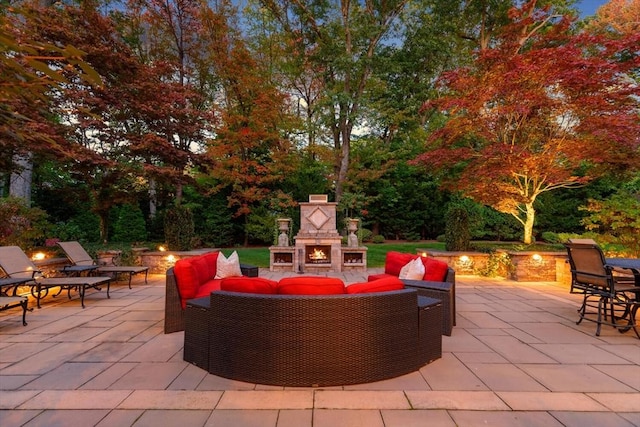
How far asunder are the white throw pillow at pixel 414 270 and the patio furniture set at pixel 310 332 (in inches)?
65.1

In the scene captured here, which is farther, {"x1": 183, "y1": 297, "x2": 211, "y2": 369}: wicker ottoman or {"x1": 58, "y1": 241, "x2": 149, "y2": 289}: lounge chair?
{"x1": 58, "y1": 241, "x2": 149, "y2": 289}: lounge chair

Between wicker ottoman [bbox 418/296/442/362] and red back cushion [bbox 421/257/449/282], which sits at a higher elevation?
red back cushion [bbox 421/257/449/282]

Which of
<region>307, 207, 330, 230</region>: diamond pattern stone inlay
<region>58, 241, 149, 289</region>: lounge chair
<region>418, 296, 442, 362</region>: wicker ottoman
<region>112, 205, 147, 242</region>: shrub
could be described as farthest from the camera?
<region>112, 205, 147, 242</region>: shrub

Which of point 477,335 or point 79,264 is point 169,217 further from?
point 477,335

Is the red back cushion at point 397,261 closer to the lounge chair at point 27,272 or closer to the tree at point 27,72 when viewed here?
the tree at point 27,72

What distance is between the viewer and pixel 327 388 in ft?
9.66

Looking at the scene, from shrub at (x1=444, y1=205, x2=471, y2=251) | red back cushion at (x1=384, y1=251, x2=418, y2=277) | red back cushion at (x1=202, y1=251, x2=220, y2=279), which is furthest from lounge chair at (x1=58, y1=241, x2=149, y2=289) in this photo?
shrub at (x1=444, y1=205, x2=471, y2=251)

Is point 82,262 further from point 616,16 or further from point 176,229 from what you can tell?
point 616,16

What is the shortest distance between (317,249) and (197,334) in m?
6.32

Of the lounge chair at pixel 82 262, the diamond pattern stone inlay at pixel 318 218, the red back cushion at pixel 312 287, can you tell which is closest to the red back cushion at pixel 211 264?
the lounge chair at pixel 82 262

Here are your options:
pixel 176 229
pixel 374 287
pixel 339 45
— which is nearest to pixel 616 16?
pixel 339 45

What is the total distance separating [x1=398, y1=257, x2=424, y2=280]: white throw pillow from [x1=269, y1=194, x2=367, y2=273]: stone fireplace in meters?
4.37

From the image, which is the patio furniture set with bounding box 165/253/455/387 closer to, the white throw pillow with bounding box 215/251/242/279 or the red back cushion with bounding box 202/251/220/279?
the red back cushion with bounding box 202/251/220/279

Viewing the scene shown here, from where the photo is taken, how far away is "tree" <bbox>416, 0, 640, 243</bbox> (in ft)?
22.7
